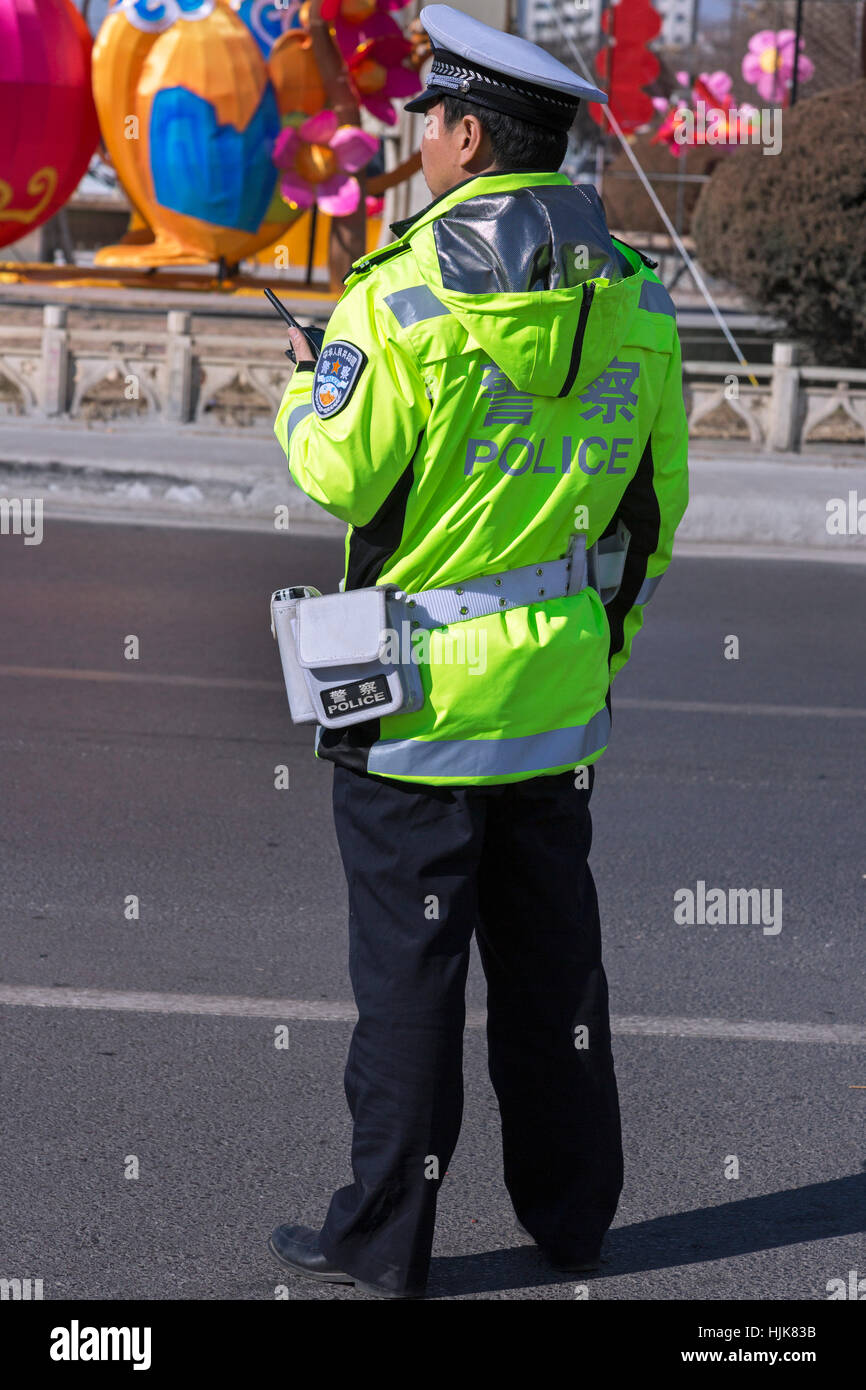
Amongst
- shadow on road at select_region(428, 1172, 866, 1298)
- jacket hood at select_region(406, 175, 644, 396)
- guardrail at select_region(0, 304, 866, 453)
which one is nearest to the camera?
jacket hood at select_region(406, 175, 644, 396)

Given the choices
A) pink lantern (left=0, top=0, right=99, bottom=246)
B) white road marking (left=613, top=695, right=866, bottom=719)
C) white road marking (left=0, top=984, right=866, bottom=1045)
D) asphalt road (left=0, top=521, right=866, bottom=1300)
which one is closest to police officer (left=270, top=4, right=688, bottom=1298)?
asphalt road (left=0, top=521, right=866, bottom=1300)

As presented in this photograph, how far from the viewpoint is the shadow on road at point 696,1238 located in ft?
9.42

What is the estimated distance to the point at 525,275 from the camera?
2447 mm

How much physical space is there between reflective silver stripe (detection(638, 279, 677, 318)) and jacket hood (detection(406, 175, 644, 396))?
16 cm

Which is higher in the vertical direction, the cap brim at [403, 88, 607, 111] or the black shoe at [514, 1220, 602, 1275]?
the cap brim at [403, 88, 607, 111]

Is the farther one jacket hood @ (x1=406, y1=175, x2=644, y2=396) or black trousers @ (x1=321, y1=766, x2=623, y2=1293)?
black trousers @ (x1=321, y1=766, x2=623, y2=1293)

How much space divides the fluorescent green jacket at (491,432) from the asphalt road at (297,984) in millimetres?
935

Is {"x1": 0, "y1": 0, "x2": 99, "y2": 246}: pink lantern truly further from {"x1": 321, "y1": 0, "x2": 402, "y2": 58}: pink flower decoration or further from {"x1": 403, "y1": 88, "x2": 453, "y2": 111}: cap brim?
{"x1": 403, "y1": 88, "x2": 453, "y2": 111}: cap brim

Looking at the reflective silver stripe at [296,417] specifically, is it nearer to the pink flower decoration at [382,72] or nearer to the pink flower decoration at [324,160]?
the pink flower decoration at [382,72]

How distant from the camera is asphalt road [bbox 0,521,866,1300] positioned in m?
2.98

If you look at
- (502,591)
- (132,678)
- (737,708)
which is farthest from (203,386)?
(502,591)

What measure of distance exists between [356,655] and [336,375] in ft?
1.38

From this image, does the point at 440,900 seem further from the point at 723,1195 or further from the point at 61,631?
the point at 61,631

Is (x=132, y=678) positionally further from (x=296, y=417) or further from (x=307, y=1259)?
(x=296, y=417)
